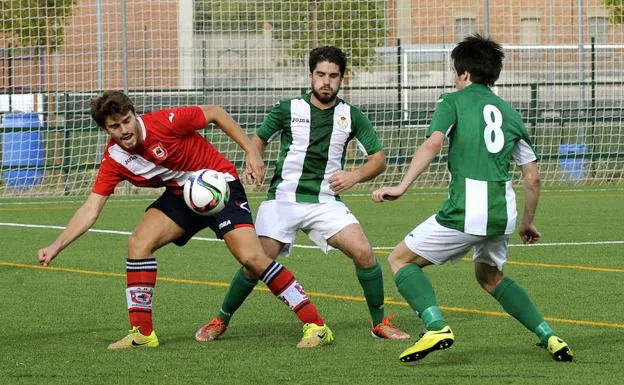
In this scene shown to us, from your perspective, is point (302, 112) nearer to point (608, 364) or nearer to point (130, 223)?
point (608, 364)

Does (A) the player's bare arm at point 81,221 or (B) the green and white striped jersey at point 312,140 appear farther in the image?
(B) the green and white striped jersey at point 312,140

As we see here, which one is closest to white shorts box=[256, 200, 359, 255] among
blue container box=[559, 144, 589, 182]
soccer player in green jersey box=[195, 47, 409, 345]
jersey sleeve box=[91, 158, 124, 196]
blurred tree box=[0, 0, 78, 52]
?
soccer player in green jersey box=[195, 47, 409, 345]

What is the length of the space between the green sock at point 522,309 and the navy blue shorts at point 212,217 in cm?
157

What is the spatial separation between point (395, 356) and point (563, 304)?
7.88ft

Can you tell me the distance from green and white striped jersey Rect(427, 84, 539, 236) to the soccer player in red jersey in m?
1.25

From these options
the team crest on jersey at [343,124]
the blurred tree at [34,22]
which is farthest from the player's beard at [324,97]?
the blurred tree at [34,22]

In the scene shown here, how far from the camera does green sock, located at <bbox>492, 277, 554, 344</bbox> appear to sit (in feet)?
23.2

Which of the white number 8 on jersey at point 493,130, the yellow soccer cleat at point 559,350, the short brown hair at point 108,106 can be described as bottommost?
the yellow soccer cleat at point 559,350

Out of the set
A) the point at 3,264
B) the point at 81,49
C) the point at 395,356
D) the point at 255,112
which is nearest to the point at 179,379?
the point at 395,356

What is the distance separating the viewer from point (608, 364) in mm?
6863

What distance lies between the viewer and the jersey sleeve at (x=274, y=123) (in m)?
8.30

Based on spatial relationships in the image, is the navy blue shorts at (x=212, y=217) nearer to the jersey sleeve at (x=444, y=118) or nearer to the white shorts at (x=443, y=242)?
the white shorts at (x=443, y=242)

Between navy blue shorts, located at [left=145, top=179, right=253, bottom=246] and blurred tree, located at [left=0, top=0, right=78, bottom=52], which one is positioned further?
blurred tree, located at [left=0, top=0, right=78, bottom=52]

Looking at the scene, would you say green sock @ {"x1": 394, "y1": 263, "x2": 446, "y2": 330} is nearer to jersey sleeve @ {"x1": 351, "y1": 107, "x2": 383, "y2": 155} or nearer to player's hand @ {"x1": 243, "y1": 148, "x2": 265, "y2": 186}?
player's hand @ {"x1": 243, "y1": 148, "x2": 265, "y2": 186}
